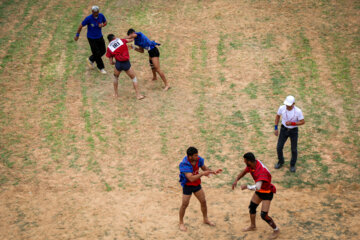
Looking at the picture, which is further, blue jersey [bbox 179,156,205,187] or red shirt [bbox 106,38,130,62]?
red shirt [bbox 106,38,130,62]

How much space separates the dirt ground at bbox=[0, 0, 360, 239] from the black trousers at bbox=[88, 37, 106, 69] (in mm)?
429

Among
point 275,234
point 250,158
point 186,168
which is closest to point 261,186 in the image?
point 250,158

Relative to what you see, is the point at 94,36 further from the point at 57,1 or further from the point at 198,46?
the point at 57,1

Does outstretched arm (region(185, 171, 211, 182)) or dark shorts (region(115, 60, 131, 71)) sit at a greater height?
dark shorts (region(115, 60, 131, 71))

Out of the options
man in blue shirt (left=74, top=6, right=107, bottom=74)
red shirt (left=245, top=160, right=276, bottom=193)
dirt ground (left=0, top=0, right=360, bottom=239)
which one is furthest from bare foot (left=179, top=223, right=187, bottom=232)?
man in blue shirt (left=74, top=6, right=107, bottom=74)

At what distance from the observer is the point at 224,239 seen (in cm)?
665

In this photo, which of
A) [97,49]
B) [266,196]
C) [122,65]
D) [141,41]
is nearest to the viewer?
[266,196]

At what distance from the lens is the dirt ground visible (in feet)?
23.9

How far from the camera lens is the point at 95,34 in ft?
38.7

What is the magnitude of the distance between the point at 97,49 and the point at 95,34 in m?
0.51

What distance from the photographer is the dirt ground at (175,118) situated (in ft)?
23.9

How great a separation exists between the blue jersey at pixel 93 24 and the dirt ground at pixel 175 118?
138cm

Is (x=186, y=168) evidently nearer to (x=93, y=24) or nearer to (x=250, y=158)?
(x=250, y=158)

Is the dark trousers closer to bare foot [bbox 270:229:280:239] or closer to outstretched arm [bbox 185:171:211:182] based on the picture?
bare foot [bbox 270:229:280:239]
